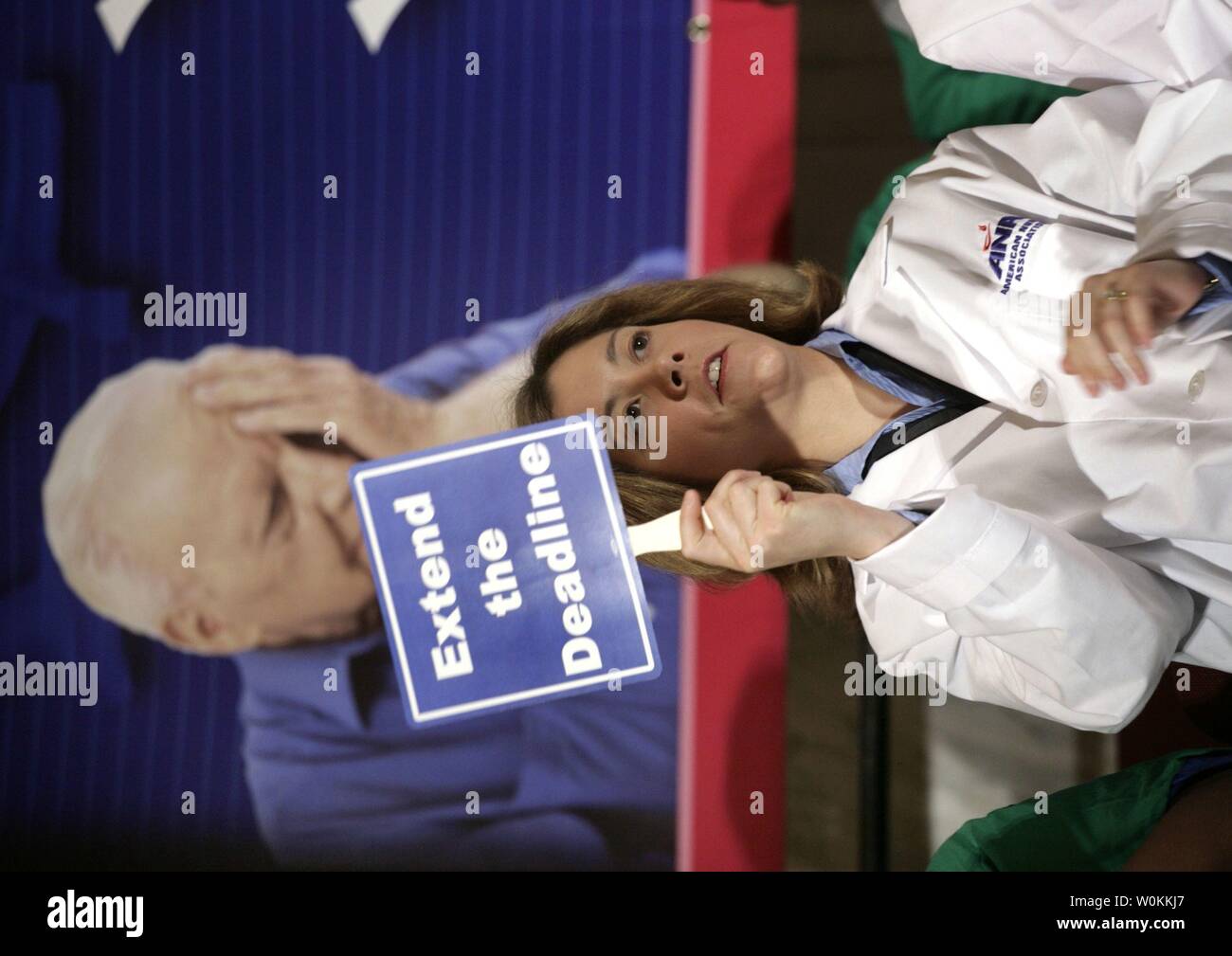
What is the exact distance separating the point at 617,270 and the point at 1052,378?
0.56 m

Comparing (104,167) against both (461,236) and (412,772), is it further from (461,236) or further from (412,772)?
(412,772)

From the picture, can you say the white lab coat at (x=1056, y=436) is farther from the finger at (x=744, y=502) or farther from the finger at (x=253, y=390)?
the finger at (x=253, y=390)

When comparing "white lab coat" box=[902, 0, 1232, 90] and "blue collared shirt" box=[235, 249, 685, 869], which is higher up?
"white lab coat" box=[902, 0, 1232, 90]

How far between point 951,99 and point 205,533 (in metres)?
1.01

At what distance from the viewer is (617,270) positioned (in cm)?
128

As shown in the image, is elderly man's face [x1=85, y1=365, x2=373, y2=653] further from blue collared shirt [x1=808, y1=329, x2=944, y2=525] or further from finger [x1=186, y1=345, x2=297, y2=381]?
blue collared shirt [x1=808, y1=329, x2=944, y2=525]

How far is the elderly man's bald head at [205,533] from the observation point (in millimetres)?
1233

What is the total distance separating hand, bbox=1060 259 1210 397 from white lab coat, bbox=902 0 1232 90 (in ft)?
0.74

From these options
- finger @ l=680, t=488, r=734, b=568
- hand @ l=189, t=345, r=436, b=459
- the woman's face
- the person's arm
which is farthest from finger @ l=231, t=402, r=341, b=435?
the person's arm

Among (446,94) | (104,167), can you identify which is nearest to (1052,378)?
(446,94)

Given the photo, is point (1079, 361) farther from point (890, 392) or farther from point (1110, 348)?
point (890, 392)

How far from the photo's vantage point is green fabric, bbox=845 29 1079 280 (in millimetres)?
1147

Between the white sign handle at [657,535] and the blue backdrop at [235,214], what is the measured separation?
0.43 m
